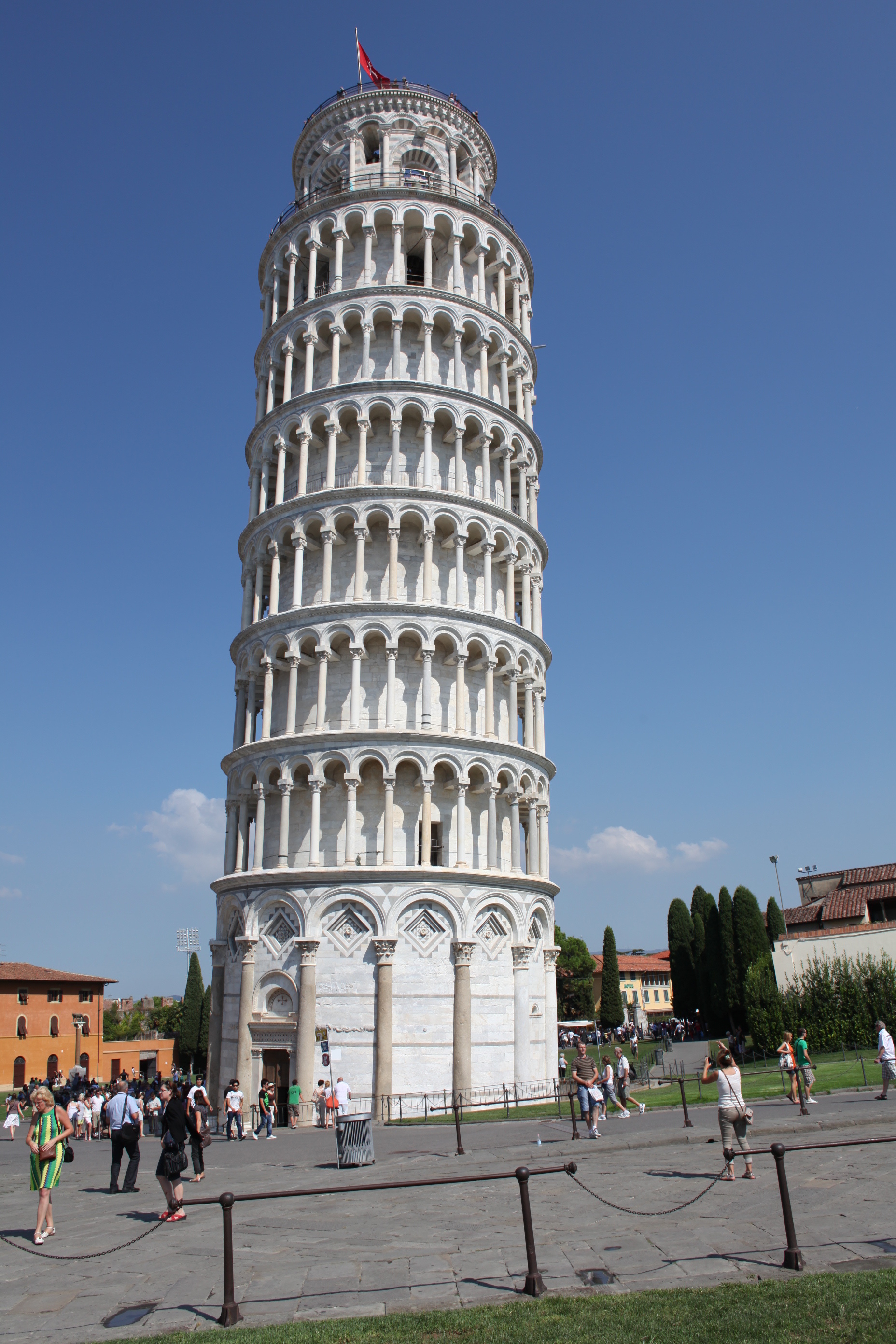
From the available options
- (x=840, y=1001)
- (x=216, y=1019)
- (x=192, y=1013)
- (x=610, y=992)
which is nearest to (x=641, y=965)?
(x=610, y=992)

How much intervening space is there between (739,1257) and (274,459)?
36.4m

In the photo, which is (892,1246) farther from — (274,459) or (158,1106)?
(274,459)

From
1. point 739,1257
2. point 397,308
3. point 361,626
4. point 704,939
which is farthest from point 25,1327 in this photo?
point 704,939

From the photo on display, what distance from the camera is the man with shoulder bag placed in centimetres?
1702

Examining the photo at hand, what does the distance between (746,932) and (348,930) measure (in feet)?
136

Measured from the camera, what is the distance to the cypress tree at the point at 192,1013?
7300cm

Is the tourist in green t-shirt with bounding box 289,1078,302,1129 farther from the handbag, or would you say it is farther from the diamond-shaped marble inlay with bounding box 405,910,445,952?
the handbag

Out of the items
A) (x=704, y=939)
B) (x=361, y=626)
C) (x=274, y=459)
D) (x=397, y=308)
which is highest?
(x=397, y=308)

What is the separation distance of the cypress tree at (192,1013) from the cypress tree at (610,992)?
109 ft

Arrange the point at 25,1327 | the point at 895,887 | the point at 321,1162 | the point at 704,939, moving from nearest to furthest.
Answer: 1. the point at 25,1327
2. the point at 321,1162
3. the point at 895,887
4. the point at 704,939

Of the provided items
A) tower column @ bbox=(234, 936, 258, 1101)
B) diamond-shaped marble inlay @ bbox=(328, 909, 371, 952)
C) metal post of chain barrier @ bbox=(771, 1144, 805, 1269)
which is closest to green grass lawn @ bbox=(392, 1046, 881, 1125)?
diamond-shaped marble inlay @ bbox=(328, 909, 371, 952)

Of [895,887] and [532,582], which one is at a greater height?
[532,582]

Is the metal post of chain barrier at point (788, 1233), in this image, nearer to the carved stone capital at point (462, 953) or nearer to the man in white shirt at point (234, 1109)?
the man in white shirt at point (234, 1109)

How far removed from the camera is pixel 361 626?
35.8 metres
